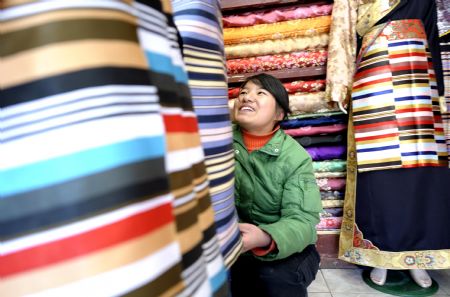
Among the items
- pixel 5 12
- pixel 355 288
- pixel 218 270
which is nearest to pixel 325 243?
pixel 355 288

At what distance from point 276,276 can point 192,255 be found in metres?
0.77

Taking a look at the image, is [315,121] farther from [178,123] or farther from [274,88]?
[178,123]

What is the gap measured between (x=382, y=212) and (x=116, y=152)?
1.81 meters

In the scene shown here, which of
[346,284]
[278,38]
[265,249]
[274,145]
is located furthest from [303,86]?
[265,249]

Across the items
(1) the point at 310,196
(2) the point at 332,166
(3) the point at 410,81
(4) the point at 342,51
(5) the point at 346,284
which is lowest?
(5) the point at 346,284

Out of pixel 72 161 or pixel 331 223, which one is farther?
pixel 331 223

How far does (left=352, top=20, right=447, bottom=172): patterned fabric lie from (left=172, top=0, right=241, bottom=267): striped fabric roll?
1.43 meters

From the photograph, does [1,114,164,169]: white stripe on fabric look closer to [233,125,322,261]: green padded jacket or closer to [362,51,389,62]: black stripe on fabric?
[233,125,322,261]: green padded jacket

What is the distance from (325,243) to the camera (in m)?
2.02

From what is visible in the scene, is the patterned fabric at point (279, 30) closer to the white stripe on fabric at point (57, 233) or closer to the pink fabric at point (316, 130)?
the pink fabric at point (316, 130)

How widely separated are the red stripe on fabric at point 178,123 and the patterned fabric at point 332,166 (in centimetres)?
171

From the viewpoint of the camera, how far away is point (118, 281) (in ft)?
0.77

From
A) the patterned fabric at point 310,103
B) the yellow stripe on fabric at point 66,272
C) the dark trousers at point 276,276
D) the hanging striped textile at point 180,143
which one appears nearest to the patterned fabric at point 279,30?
the patterned fabric at point 310,103

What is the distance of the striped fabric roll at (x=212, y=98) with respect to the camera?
0.46 metres
